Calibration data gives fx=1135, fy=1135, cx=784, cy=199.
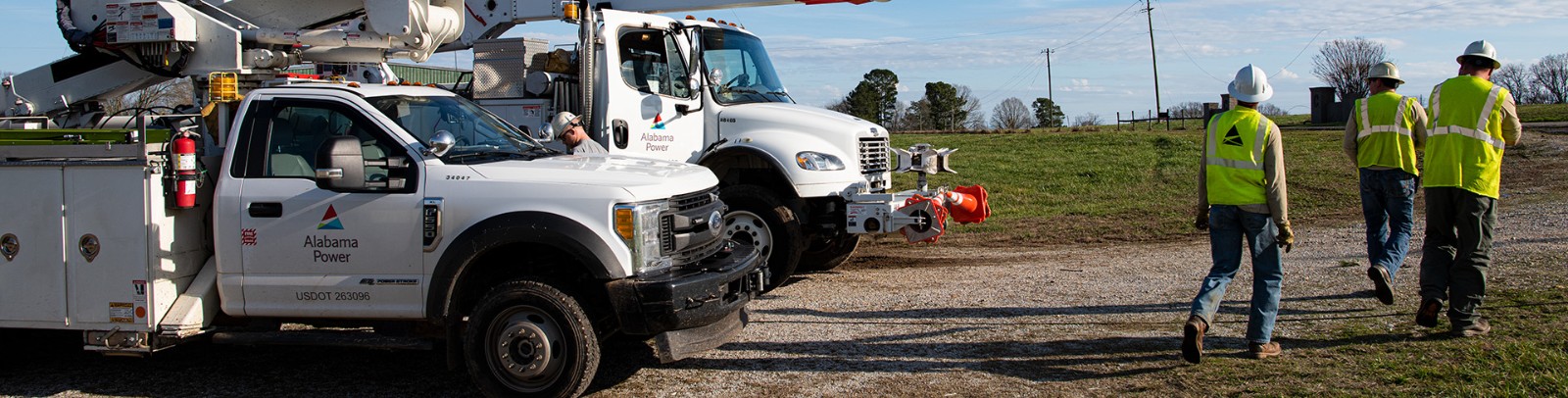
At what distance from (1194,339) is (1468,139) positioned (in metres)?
2.33

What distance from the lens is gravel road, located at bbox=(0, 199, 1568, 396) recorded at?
6488mm

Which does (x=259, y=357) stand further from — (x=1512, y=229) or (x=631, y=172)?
(x=1512, y=229)

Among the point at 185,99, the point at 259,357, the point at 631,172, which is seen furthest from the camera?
the point at 185,99

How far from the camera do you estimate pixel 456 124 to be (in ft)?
22.7

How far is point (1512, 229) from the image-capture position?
11.8 meters

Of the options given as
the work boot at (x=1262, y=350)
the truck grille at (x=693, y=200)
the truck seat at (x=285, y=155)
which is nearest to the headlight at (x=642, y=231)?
the truck grille at (x=693, y=200)

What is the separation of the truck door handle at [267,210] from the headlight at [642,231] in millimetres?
1923

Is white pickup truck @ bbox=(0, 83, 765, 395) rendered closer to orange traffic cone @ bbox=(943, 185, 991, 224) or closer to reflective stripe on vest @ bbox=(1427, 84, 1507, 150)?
orange traffic cone @ bbox=(943, 185, 991, 224)

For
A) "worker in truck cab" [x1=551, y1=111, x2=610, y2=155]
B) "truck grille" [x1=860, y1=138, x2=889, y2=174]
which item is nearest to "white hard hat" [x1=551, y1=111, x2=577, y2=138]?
"worker in truck cab" [x1=551, y1=111, x2=610, y2=155]

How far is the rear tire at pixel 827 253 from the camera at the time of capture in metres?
10.7

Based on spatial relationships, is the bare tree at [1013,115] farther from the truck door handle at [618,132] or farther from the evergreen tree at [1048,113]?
the truck door handle at [618,132]

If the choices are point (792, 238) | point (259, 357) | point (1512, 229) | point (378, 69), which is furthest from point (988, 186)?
point (259, 357)

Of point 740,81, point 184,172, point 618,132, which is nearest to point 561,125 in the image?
point 618,132

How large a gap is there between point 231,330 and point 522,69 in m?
3.86
